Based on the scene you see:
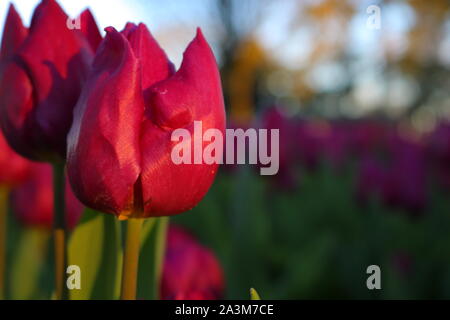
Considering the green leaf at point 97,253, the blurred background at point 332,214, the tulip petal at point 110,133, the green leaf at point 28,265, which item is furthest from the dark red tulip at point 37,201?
the tulip petal at point 110,133

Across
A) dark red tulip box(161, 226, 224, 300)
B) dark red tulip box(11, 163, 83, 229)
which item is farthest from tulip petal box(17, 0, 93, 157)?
dark red tulip box(11, 163, 83, 229)

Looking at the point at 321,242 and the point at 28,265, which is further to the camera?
the point at 321,242

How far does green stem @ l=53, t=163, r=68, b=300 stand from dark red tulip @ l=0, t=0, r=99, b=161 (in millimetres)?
12

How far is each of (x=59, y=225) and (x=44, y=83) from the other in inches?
3.5

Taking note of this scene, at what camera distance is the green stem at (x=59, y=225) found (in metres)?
0.35

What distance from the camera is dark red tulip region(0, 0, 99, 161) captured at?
336 mm

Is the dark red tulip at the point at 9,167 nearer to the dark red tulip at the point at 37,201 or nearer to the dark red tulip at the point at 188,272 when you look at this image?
the dark red tulip at the point at 188,272

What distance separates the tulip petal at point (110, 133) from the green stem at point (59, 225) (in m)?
0.07

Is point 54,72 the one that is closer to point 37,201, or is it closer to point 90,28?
Answer: point 90,28

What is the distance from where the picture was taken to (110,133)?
0.28m

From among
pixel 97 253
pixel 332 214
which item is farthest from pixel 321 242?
pixel 97 253

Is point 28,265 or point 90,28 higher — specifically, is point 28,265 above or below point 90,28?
below
